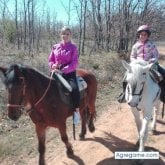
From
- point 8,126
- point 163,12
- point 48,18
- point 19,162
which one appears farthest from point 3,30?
point 19,162

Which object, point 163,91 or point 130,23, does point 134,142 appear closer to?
point 163,91

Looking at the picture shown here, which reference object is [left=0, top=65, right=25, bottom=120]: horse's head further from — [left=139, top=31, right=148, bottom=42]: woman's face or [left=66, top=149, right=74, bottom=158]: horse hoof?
[left=139, top=31, right=148, bottom=42]: woman's face

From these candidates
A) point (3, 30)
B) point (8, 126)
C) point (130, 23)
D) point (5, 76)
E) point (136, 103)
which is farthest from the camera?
point (3, 30)

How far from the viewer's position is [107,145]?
6488 mm

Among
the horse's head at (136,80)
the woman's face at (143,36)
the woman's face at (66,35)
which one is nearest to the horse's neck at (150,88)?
the horse's head at (136,80)

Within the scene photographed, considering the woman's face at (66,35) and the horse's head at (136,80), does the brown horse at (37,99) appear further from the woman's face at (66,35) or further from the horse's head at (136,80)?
the horse's head at (136,80)

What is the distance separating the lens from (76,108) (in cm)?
592

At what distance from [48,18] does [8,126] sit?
25.7 meters

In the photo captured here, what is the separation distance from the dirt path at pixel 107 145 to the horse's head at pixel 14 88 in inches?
64.8

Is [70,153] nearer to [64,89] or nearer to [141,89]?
[64,89]

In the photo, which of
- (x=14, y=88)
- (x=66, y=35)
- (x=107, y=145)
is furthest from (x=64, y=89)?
(x=107, y=145)

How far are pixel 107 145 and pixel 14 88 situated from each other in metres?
2.68

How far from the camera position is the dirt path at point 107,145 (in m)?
5.82

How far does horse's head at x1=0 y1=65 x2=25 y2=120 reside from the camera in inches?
182
